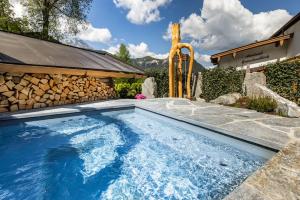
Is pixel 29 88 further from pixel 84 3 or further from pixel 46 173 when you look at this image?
pixel 84 3

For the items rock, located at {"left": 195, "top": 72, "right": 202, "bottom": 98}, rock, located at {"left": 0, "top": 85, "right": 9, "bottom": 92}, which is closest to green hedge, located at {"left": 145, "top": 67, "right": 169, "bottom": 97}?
rock, located at {"left": 195, "top": 72, "right": 202, "bottom": 98}

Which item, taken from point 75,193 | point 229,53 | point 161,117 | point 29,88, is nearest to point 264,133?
point 161,117

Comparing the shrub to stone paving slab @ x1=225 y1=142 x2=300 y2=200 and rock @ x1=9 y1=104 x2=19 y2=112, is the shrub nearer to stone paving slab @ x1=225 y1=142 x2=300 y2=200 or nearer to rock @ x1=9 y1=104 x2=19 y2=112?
stone paving slab @ x1=225 y1=142 x2=300 y2=200

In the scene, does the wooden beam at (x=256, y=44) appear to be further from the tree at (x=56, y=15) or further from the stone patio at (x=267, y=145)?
the tree at (x=56, y=15)

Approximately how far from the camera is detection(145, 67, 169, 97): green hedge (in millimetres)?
12086

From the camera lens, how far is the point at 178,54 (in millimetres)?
11195

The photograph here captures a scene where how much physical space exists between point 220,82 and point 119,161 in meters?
8.15

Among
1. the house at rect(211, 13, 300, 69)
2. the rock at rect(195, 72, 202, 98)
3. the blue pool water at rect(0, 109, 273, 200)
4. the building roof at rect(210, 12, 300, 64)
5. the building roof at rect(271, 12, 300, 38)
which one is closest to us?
the blue pool water at rect(0, 109, 273, 200)

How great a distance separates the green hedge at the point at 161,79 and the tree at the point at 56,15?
1090 cm

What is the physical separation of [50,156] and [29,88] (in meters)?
4.31

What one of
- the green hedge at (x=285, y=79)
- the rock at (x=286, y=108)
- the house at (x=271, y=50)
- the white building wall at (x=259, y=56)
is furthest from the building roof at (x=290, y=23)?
the rock at (x=286, y=108)

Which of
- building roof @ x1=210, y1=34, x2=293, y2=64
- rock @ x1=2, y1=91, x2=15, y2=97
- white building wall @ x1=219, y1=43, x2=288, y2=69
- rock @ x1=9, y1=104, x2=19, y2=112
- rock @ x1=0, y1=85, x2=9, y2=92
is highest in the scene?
building roof @ x1=210, y1=34, x2=293, y2=64

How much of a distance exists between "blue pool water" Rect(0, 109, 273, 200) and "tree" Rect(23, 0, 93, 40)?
15.0 meters

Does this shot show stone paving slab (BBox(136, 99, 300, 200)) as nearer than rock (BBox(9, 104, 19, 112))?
Yes
